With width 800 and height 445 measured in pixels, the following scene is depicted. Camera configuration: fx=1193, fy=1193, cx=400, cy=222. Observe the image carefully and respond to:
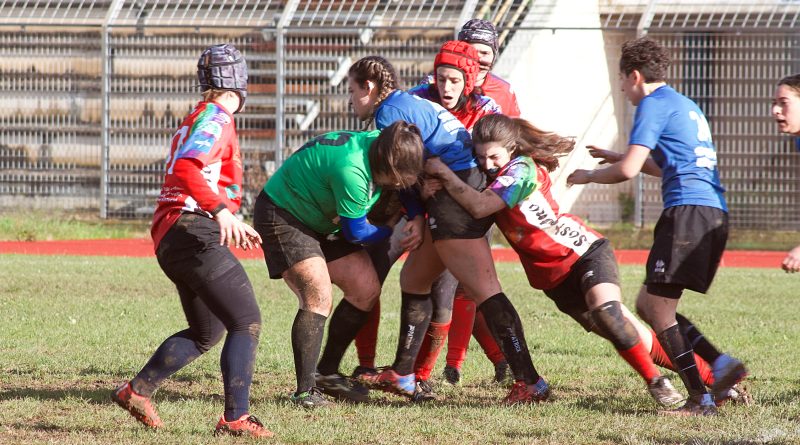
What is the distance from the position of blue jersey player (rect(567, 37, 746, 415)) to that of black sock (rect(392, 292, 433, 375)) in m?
1.13

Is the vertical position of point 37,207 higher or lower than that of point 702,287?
lower

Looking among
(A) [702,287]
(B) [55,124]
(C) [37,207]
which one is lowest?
(C) [37,207]

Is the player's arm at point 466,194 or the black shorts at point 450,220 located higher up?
the player's arm at point 466,194

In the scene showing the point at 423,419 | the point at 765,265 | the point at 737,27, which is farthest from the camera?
the point at 737,27

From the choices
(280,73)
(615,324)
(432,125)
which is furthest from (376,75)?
(280,73)

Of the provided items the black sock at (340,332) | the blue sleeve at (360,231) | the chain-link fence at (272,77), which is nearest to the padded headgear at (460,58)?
the blue sleeve at (360,231)

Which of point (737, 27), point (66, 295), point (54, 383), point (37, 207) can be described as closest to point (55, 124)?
point (37, 207)

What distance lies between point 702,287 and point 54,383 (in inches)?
134

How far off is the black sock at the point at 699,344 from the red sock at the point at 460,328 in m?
1.28

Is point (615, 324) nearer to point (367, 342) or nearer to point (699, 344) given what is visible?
point (699, 344)

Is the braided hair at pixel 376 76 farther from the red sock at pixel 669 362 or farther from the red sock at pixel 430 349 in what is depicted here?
the red sock at pixel 669 362

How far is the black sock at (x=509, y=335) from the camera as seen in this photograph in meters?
5.79

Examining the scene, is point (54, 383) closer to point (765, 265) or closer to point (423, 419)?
point (423, 419)

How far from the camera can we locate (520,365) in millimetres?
5793
